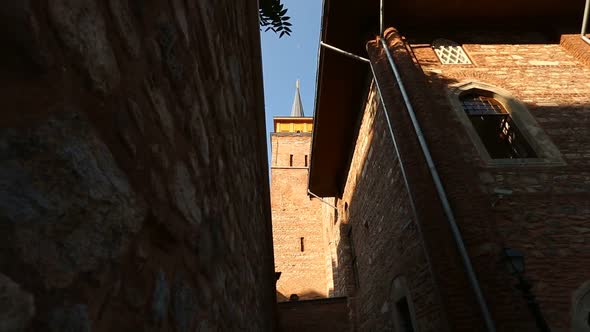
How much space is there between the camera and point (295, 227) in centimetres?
2095

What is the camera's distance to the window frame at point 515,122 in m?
4.93

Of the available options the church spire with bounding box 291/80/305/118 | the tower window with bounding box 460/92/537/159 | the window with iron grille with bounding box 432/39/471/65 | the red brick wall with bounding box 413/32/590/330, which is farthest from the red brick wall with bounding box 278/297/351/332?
the church spire with bounding box 291/80/305/118

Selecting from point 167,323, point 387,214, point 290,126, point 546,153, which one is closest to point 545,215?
point 546,153

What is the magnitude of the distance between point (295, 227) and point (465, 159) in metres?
16.8

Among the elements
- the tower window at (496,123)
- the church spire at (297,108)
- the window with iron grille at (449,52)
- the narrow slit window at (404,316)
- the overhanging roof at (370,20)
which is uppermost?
the church spire at (297,108)

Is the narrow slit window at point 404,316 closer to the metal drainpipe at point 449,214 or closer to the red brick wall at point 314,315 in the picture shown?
the metal drainpipe at point 449,214

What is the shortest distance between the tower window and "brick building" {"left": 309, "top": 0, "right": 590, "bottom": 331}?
1.1 inches

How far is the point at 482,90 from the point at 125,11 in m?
6.61

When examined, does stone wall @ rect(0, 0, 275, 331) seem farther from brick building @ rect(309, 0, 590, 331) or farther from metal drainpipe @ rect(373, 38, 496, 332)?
brick building @ rect(309, 0, 590, 331)

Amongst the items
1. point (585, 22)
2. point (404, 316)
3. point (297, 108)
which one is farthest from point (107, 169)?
point (297, 108)

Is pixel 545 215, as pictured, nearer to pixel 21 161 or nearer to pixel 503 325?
pixel 503 325

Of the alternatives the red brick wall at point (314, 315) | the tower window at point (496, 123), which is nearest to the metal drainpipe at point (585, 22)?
the tower window at point (496, 123)

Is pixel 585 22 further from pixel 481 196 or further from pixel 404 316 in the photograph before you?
pixel 404 316

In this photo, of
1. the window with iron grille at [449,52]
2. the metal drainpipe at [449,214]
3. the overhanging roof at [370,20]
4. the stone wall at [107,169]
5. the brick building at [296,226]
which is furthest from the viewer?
the brick building at [296,226]
